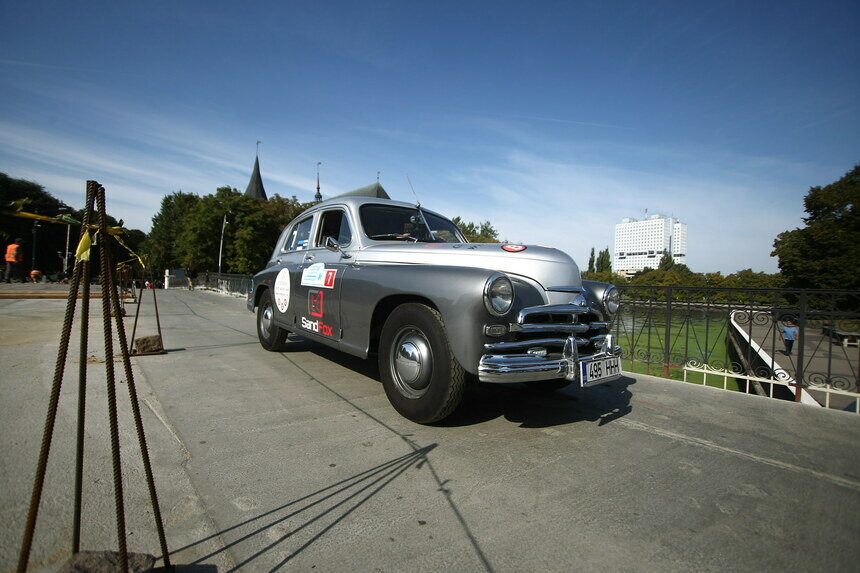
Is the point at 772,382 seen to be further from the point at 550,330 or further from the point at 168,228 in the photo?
the point at 168,228

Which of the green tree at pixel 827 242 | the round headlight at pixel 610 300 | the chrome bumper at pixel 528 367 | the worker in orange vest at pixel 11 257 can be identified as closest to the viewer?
the chrome bumper at pixel 528 367

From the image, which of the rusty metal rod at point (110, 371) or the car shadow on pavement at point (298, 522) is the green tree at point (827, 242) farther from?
the rusty metal rod at point (110, 371)

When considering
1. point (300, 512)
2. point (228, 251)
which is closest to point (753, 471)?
point (300, 512)

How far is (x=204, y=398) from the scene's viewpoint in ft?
12.6

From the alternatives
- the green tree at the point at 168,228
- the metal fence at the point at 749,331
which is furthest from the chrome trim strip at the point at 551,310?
the green tree at the point at 168,228

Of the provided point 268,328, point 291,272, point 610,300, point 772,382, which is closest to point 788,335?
point 772,382

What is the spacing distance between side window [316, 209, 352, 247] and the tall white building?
159140 millimetres

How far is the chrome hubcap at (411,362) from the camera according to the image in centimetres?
321

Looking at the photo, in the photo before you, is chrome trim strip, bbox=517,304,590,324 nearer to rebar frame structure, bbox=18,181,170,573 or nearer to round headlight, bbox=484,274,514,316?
round headlight, bbox=484,274,514,316

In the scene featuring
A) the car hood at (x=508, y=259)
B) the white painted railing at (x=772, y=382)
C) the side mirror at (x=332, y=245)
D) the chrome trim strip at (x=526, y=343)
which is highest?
the side mirror at (x=332, y=245)

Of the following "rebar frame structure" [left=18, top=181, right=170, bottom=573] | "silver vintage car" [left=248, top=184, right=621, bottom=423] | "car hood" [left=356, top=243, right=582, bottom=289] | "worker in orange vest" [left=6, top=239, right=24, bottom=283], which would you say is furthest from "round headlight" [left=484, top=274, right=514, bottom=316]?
"worker in orange vest" [left=6, top=239, right=24, bottom=283]

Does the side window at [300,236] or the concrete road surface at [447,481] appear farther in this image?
the side window at [300,236]

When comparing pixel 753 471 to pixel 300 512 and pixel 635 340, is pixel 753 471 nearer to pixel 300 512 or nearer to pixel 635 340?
pixel 300 512

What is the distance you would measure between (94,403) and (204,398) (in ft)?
2.72
